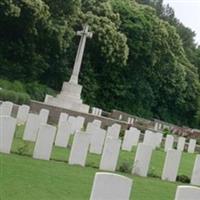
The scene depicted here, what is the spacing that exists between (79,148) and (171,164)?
→ 209 centimetres

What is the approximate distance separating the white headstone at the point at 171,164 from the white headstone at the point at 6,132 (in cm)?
327

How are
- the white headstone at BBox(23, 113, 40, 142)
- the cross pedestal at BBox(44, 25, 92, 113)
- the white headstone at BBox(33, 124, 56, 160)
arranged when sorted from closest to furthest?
the white headstone at BBox(33, 124, 56, 160) < the white headstone at BBox(23, 113, 40, 142) < the cross pedestal at BBox(44, 25, 92, 113)

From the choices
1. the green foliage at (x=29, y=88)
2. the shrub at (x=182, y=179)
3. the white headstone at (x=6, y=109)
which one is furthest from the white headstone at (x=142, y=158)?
the green foliage at (x=29, y=88)

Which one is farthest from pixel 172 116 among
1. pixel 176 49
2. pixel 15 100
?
pixel 15 100

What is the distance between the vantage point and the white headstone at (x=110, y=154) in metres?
11.9

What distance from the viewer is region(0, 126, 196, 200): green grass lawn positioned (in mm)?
8140

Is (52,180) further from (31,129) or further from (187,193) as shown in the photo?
(31,129)

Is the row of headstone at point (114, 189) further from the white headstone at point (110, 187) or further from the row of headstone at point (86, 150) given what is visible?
the row of headstone at point (86, 150)

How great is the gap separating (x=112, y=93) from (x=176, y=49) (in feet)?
29.2

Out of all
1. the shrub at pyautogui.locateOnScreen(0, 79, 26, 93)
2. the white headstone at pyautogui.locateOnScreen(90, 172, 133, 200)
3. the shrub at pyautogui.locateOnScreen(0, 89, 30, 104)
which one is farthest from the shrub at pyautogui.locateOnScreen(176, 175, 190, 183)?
the shrub at pyautogui.locateOnScreen(0, 79, 26, 93)

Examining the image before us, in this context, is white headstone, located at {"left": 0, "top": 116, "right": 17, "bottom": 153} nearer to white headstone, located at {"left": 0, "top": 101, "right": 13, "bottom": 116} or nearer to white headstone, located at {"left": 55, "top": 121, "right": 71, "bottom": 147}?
white headstone, located at {"left": 55, "top": 121, "right": 71, "bottom": 147}

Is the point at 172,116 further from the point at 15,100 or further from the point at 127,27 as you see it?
the point at 15,100

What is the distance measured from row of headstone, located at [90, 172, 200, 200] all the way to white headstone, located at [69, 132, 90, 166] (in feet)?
20.6

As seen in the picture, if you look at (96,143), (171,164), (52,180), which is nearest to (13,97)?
(96,143)
